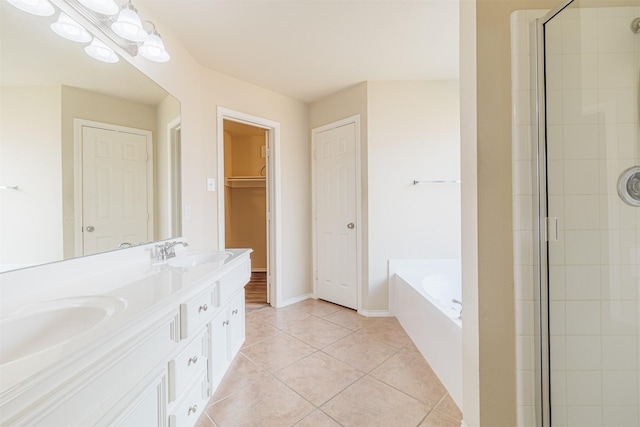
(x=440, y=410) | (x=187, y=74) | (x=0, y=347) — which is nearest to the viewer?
(x=0, y=347)

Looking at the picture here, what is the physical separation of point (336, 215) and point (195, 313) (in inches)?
76.9

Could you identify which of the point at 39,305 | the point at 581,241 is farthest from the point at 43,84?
the point at 581,241

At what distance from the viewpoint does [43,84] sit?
1.00 m

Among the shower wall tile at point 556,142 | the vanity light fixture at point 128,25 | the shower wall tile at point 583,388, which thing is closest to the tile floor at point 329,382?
the shower wall tile at point 583,388

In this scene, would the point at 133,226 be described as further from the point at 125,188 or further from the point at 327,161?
the point at 327,161

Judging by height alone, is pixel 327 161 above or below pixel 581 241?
above

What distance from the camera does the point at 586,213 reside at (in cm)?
103

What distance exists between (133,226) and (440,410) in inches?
78.4

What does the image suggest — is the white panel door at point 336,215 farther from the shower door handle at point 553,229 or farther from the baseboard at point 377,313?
the shower door handle at point 553,229

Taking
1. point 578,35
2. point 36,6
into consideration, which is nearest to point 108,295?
point 36,6

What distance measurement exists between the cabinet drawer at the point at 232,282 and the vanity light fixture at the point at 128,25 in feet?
4.51

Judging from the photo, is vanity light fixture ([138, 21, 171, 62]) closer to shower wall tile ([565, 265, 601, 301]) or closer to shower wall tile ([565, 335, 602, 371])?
shower wall tile ([565, 265, 601, 301])

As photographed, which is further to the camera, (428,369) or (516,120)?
(428,369)

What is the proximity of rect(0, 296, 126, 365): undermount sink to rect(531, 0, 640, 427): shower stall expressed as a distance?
1.59 meters
